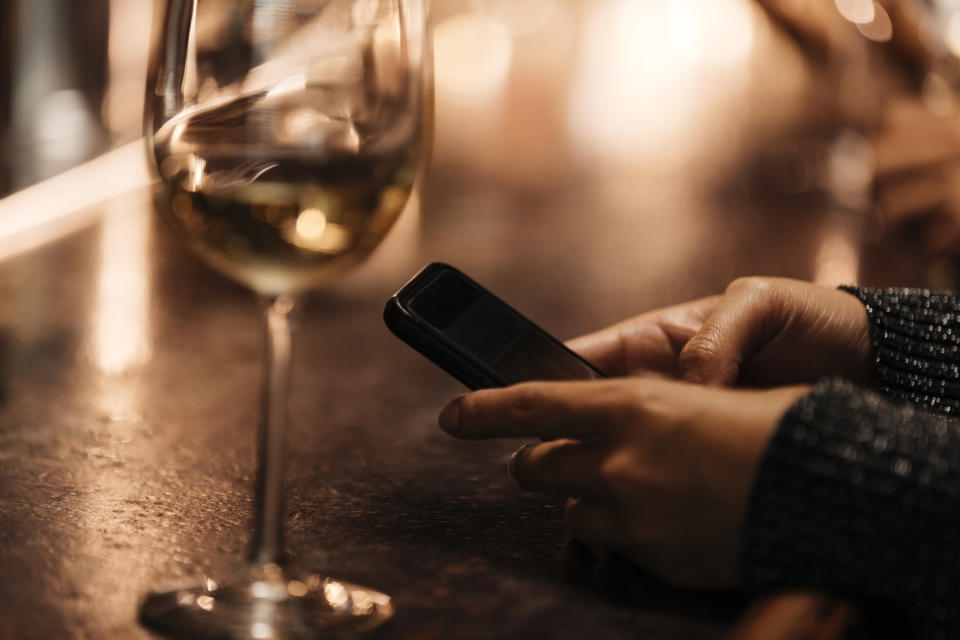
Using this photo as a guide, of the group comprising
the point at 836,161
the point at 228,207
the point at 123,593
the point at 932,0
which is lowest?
the point at 123,593

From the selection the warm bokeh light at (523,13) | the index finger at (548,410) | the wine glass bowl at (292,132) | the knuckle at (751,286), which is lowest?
the index finger at (548,410)

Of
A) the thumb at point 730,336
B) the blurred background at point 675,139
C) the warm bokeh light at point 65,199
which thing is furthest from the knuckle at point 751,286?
the warm bokeh light at point 65,199

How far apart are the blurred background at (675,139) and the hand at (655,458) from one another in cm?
71

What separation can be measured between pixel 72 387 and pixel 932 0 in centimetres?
381

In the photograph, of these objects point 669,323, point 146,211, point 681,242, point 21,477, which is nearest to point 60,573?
point 21,477

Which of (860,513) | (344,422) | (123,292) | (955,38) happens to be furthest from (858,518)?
(955,38)

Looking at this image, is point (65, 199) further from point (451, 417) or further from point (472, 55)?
point (472, 55)

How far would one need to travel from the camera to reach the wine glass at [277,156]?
387 millimetres

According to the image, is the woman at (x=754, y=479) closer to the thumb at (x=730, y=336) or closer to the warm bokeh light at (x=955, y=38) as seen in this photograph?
the thumb at (x=730, y=336)

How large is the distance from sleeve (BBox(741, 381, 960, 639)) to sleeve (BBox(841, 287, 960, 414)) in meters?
0.34

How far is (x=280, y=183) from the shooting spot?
0.39 m

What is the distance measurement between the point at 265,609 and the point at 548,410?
0.55 feet

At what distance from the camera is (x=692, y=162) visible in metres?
3.15

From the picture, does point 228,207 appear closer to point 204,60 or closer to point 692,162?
point 204,60
